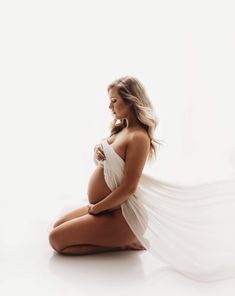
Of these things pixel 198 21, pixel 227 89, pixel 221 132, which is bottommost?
pixel 221 132

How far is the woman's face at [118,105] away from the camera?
1.67 meters

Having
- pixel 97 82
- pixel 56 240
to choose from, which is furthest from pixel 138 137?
pixel 97 82

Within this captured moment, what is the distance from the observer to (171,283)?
1469 mm

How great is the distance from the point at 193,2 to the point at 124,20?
1.40ft

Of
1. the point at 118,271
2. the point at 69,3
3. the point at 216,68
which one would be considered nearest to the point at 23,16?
the point at 69,3

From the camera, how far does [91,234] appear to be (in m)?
1.65

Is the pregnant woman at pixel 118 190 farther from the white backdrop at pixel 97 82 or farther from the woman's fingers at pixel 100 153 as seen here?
the white backdrop at pixel 97 82

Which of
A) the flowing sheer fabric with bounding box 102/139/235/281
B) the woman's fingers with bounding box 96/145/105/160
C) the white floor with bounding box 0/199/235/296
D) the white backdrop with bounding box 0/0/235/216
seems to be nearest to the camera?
the white floor with bounding box 0/199/235/296

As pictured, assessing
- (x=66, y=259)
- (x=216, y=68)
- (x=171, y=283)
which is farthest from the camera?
(x=216, y=68)

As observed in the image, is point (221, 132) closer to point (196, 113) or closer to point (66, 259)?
point (196, 113)

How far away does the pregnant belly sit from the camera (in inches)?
66.2

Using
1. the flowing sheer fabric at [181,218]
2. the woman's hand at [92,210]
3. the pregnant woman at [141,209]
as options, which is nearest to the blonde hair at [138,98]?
the pregnant woman at [141,209]

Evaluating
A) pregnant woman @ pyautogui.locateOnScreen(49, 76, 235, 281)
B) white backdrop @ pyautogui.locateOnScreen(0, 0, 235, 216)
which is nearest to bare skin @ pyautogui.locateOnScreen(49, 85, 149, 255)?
pregnant woman @ pyautogui.locateOnScreen(49, 76, 235, 281)

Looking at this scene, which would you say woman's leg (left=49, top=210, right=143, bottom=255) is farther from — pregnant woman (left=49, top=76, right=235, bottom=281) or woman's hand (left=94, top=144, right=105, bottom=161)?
woman's hand (left=94, top=144, right=105, bottom=161)
